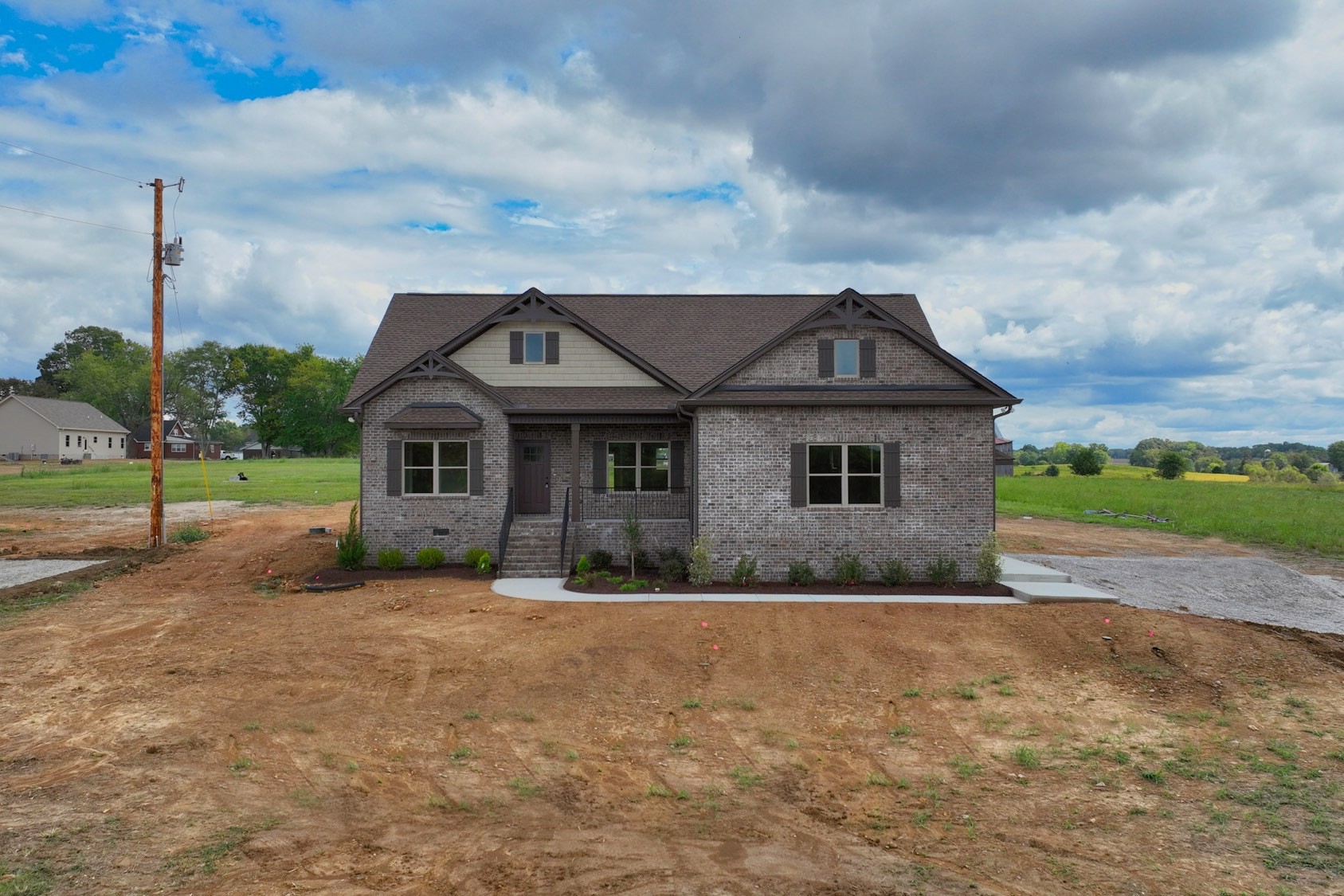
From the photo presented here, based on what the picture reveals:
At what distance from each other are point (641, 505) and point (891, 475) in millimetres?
6307

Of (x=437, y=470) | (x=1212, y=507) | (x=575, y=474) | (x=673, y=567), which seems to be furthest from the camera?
(x=1212, y=507)

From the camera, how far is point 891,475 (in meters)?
15.6

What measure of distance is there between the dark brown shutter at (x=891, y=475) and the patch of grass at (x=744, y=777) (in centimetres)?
926

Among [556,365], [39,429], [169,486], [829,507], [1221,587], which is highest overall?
[39,429]

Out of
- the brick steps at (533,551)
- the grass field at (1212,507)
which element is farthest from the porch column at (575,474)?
the grass field at (1212,507)

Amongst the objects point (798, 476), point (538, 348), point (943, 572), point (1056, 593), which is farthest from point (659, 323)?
point (1056, 593)

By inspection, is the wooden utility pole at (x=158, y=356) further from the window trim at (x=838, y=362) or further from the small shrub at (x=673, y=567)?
the window trim at (x=838, y=362)

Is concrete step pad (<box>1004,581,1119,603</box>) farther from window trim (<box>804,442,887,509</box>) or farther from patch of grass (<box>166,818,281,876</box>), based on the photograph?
patch of grass (<box>166,818,281,876</box>)

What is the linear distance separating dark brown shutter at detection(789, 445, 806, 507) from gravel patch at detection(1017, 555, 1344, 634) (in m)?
6.39

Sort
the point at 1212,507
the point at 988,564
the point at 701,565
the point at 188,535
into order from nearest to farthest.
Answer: the point at 988,564
the point at 701,565
the point at 188,535
the point at 1212,507

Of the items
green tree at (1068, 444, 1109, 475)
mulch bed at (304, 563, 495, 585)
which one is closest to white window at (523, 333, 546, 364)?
mulch bed at (304, 563, 495, 585)

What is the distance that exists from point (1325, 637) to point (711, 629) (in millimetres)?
10119

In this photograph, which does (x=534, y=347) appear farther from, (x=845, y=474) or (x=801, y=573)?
(x=801, y=573)

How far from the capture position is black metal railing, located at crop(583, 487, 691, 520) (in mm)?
18547
